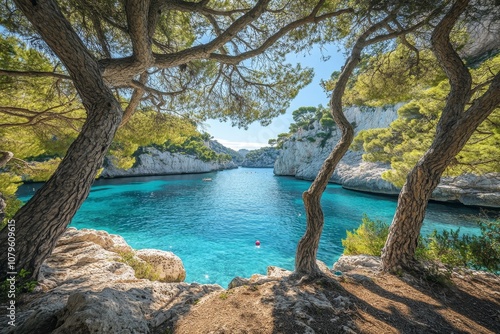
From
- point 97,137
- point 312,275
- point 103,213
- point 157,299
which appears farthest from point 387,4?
point 103,213

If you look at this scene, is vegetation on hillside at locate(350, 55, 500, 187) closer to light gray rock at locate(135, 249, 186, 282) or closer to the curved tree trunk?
light gray rock at locate(135, 249, 186, 282)

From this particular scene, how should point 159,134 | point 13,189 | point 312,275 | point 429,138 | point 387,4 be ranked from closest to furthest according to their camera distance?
point 312,275, point 387,4, point 159,134, point 429,138, point 13,189

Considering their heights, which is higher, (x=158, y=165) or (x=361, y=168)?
(x=361, y=168)

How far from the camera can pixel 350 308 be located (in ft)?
7.70

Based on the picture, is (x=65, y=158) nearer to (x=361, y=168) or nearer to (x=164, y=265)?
(x=164, y=265)

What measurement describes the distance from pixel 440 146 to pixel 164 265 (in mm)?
7117

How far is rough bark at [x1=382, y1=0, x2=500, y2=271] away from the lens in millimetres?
3209

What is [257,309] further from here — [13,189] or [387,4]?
[13,189]

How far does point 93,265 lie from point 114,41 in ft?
15.4

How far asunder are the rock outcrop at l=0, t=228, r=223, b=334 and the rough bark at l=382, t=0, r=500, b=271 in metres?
3.62

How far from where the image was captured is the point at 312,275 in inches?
122

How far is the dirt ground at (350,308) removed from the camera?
2.00m

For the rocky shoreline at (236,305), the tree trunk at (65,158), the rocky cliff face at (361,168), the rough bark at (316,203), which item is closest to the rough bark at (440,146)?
the rocky shoreline at (236,305)

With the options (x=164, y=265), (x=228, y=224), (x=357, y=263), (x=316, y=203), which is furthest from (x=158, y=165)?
(x=316, y=203)
